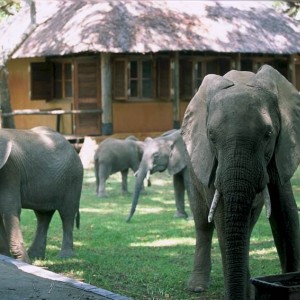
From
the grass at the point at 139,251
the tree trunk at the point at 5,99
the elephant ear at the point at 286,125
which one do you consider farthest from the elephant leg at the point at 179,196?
the tree trunk at the point at 5,99

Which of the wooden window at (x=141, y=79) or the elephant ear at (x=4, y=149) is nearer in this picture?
the elephant ear at (x=4, y=149)

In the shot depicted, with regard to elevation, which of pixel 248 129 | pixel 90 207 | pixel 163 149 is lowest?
pixel 90 207

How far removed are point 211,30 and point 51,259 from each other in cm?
1687

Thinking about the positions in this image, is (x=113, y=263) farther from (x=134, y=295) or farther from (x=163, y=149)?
(x=163, y=149)

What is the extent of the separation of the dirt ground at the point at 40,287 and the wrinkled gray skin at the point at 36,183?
1.28m

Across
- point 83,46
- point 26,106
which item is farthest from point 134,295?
point 26,106

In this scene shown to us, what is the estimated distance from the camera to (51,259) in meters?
10.3

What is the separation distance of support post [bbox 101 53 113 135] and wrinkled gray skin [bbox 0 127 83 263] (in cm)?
1371

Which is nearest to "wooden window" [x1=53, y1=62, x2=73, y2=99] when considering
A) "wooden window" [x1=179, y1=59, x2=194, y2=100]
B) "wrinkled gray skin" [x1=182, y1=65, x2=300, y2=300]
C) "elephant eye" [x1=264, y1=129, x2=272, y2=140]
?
"wooden window" [x1=179, y1=59, x2=194, y2=100]

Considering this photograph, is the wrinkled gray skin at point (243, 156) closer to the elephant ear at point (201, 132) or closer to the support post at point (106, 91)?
the elephant ear at point (201, 132)

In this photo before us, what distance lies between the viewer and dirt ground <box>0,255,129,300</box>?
689 cm

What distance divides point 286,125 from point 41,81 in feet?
67.0

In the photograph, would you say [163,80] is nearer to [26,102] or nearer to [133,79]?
[133,79]

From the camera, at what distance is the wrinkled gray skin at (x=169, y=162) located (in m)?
13.9
